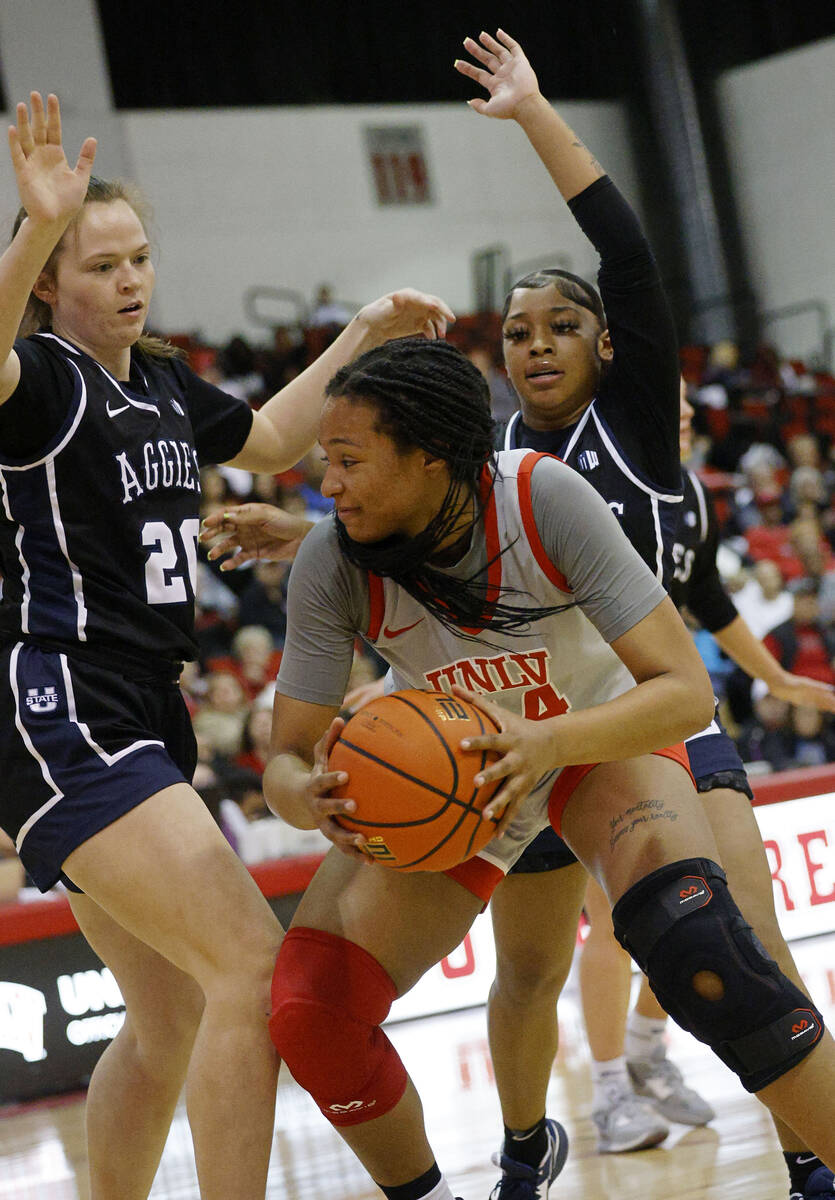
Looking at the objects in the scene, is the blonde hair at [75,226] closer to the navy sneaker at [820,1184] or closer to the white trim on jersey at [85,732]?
the white trim on jersey at [85,732]

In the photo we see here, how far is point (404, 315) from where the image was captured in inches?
127

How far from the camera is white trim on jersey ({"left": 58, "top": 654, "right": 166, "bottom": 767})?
94.5 inches

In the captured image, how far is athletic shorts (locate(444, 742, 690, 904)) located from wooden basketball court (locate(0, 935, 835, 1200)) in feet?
3.61

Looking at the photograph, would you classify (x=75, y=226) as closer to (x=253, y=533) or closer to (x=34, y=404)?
(x=34, y=404)

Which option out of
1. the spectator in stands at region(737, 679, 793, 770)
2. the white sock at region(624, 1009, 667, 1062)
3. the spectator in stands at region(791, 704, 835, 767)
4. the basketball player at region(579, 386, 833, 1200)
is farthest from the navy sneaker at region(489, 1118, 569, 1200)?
the spectator in stands at region(791, 704, 835, 767)

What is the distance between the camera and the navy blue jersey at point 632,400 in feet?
9.40

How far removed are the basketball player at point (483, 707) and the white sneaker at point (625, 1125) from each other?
1.33 meters

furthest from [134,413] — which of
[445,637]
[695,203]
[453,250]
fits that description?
[695,203]

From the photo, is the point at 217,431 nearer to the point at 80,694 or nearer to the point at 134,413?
the point at 134,413

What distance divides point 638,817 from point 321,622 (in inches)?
25.4

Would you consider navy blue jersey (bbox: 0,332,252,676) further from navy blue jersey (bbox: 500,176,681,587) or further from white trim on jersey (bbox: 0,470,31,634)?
navy blue jersey (bbox: 500,176,681,587)

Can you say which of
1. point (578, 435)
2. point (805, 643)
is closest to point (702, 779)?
point (578, 435)

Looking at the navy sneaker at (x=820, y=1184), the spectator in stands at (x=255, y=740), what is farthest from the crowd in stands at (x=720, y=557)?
the navy sneaker at (x=820, y=1184)

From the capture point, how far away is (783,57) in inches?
696
